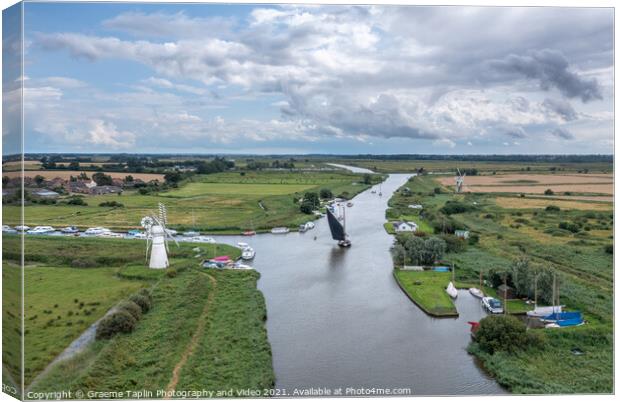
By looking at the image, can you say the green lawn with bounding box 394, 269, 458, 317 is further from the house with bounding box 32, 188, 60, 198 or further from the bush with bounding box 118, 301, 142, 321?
the house with bounding box 32, 188, 60, 198

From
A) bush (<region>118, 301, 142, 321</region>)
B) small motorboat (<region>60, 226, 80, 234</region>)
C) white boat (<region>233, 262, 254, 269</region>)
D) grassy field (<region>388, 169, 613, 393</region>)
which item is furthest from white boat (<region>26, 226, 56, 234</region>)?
grassy field (<region>388, 169, 613, 393</region>)

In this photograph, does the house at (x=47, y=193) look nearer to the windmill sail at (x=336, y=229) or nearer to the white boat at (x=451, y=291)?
→ the windmill sail at (x=336, y=229)

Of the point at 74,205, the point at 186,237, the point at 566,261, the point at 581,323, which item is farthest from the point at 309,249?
the point at 74,205

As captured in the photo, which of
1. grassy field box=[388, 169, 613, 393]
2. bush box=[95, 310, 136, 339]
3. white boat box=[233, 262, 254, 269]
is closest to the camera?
grassy field box=[388, 169, 613, 393]

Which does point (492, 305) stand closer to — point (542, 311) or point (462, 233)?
point (542, 311)

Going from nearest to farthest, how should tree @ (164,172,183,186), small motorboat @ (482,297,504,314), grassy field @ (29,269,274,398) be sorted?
grassy field @ (29,269,274,398)
small motorboat @ (482,297,504,314)
tree @ (164,172,183,186)

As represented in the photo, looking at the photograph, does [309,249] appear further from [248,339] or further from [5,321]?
[5,321]

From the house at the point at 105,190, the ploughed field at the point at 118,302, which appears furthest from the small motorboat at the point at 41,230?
the house at the point at 105,190
